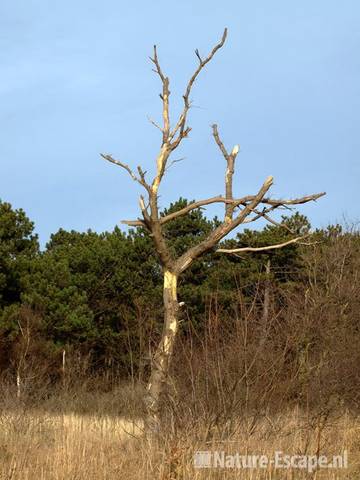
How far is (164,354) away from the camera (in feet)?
36.0

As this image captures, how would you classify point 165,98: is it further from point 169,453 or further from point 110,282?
point 110,282

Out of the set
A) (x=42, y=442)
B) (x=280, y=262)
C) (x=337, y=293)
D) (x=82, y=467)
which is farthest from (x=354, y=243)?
(x=82, y=467)

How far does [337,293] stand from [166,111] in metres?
12.8

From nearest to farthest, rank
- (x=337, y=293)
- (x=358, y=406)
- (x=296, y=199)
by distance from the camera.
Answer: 1. (x=296, y=199)
2. (x=358, y=406)
3. (x=337, y=293)

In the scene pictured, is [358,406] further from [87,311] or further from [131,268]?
[131,268]

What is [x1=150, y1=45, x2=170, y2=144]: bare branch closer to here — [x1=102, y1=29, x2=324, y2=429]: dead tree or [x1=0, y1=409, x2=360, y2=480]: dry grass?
[x1=102, y1=29, x2=324, y2=429]: dead tree

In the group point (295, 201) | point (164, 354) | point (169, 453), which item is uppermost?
point (295, 201)

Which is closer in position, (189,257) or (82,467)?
(82,467)

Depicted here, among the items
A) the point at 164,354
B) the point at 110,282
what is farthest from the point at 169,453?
the point at 110,282

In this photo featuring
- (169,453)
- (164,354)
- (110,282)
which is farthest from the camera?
(110,282)

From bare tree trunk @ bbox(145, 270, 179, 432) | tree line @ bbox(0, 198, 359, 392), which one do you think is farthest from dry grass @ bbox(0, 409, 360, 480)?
tree line @ bbox(0, 198, 359, 392)

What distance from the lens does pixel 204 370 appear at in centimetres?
844

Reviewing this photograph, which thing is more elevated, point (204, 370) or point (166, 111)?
point (166, 111)

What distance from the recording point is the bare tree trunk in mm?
10330
